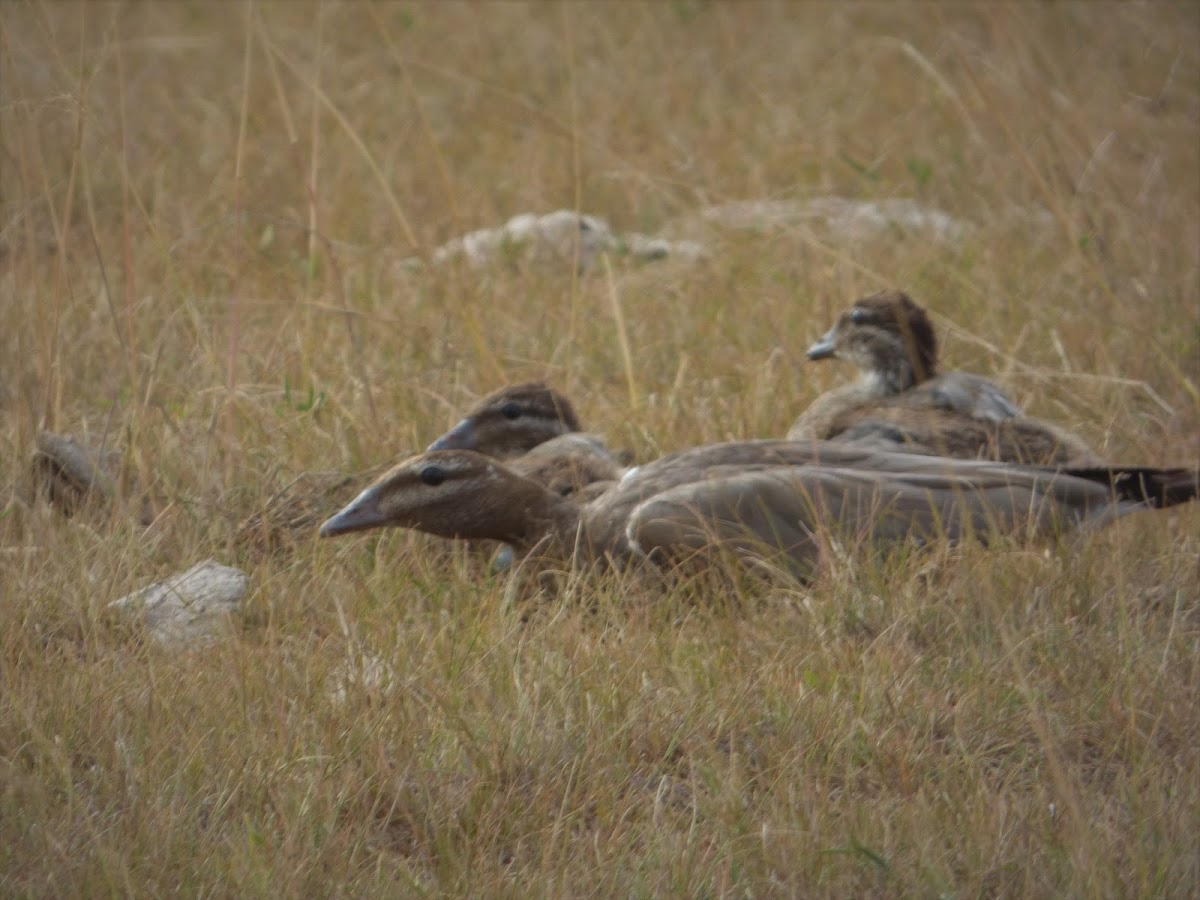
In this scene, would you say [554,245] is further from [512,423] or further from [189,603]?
[189,603]

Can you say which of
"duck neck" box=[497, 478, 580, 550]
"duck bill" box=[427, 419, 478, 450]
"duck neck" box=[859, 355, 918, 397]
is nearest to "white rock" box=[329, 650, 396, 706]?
"duck neck" box=[497, 478, 580, 550]

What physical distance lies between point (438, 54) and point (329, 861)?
29.1ft

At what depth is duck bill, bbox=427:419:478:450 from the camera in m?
5.59

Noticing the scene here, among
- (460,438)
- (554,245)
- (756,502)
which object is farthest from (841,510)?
(554,245)

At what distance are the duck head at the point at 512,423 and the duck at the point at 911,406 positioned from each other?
84cm

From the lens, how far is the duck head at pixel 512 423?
18.5 ft

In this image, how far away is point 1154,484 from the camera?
15.6 feet

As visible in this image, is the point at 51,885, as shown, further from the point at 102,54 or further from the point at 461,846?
the point at 102,54

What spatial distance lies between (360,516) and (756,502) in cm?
115

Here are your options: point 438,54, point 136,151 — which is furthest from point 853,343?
point 438,54

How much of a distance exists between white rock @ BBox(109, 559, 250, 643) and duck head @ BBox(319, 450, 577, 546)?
1.15ft

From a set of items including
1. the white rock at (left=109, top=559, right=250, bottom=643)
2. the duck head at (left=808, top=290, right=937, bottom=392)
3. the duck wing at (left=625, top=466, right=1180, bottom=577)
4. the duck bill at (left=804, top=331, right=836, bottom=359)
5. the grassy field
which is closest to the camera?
the grassy field

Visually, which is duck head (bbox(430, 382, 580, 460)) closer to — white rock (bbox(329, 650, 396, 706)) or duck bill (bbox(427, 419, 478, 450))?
duck bill (bbox(427, 419, 478, 450))

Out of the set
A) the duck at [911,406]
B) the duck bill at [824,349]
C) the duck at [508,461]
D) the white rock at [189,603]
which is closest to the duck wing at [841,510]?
the duck at [911,406]
